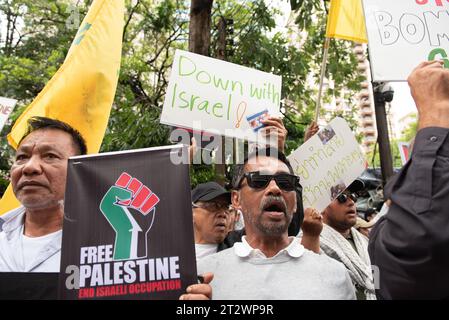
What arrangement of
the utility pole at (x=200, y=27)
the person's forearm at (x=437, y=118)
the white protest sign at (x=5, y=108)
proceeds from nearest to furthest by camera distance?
the person's forearm at (x=437, y=118), the white protest sign at (x=5, y=108), the utility pole at (x=200, y=27)

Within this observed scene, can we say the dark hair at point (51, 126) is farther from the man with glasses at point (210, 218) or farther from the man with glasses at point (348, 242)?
the man with glasses at point (348, 242)

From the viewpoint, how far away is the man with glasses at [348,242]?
274 cm

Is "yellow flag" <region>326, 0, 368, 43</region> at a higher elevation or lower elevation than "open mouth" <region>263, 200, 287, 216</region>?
higher

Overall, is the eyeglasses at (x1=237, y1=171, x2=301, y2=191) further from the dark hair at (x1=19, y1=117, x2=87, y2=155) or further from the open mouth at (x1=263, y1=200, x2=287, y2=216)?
the dark hair at (x1=19, y1=117, x2=87, y2=155)

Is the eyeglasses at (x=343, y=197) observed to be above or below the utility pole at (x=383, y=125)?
below

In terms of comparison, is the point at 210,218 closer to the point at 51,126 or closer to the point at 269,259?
the point at 269,259

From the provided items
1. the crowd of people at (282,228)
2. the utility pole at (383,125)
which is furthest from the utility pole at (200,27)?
the utility pole at (383,125)

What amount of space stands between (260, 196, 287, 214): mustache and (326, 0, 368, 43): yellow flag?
185 centimetres

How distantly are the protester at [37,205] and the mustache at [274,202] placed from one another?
35.4 inches

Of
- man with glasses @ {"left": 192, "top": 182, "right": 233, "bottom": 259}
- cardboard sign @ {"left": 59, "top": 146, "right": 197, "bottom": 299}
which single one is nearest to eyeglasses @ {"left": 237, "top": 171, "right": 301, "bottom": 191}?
cardboard sign @ {"left": 59, "top": 146, "right": 197, "bottom": 299}

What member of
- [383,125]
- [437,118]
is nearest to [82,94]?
[437,118]

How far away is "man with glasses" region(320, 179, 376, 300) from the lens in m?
2.74
